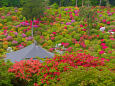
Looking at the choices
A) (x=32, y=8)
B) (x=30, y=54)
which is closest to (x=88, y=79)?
(x=30, y=54)

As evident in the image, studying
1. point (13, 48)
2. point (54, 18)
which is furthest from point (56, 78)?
point (54, 18)

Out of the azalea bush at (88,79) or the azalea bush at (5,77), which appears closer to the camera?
the azalea bush at (88,79)

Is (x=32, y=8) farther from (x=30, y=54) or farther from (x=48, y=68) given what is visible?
(x=48, y=68)

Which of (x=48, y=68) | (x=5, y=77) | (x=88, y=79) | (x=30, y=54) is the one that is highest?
(x=88, y=79)

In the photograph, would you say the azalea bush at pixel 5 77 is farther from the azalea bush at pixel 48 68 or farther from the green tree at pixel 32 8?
the green tree at pixel 32 8

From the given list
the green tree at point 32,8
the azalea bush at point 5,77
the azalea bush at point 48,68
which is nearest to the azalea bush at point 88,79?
the azalea bush at point 48,68

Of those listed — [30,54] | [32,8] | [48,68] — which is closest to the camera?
[48,68]

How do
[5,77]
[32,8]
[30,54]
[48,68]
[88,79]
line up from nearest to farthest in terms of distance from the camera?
[88,79] < [5,77] < [48,68] < [30,54] < [32,8]

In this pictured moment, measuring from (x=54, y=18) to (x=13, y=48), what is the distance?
8.88 metres

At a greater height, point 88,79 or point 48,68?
point 88,79

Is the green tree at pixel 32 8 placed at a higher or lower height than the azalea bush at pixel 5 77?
higher

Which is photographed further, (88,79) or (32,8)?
(32,8)

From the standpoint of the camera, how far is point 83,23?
64.1ft

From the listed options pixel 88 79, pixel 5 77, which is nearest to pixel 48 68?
pixel 5 77
